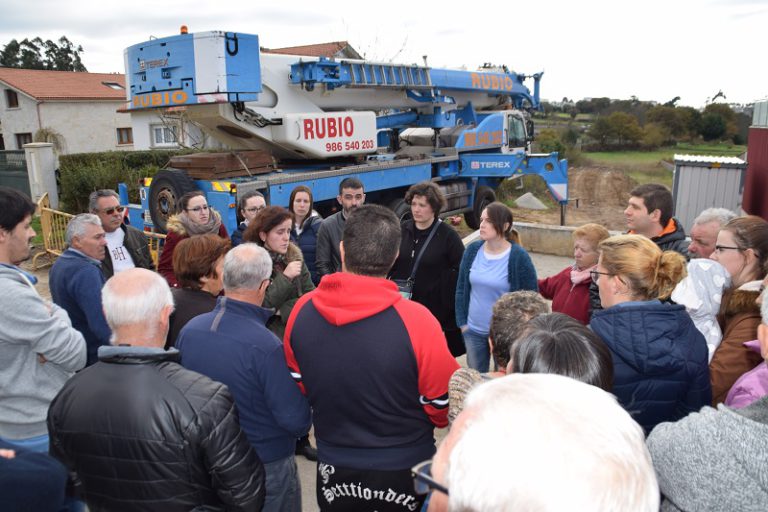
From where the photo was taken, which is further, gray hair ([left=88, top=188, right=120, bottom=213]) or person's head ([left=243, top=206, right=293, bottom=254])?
gray hair ([left=88, top=188, right=120, bottom=213])

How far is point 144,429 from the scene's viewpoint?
1783mm

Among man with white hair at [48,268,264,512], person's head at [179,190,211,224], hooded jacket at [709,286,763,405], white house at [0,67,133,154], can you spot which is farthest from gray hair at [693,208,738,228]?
white house at [0,67,133,154]

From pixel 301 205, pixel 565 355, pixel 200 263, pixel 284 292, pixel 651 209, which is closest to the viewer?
pixel 565 355

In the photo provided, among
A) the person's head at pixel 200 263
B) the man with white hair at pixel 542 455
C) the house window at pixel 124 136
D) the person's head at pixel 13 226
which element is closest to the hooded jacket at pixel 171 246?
the person's head at pixel 200 263

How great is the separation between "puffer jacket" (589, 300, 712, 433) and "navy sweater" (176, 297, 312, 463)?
130cm

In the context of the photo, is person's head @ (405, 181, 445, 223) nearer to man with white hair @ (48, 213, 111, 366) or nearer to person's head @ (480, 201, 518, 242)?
person's head @ (480, 201, 518, 242)

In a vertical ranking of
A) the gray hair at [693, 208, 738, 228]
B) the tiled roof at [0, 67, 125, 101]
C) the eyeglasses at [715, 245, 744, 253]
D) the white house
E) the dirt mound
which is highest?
the tiled roof at [0, 67, 125, 101]

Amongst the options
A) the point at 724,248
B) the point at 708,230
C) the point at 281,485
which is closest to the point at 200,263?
the point at 281,485

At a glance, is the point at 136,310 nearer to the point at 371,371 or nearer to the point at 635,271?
the point at 371,371

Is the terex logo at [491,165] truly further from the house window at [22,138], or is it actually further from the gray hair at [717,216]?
the house window at [22,138]

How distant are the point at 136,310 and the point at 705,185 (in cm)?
919

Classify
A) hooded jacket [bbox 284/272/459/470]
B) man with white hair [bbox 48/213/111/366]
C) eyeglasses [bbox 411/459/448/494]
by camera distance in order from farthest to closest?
man with white hair [bbox 48/213/111/366] → hooded jacket [bbox 284/272/459/470] → eyeglasses [bbox 411/459/448/494]

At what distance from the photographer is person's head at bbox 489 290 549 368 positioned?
6.97 feet

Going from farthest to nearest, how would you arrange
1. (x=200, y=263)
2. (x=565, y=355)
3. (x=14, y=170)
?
(x=14, y=170), (x=200, y=263), (x=565, y=355)
